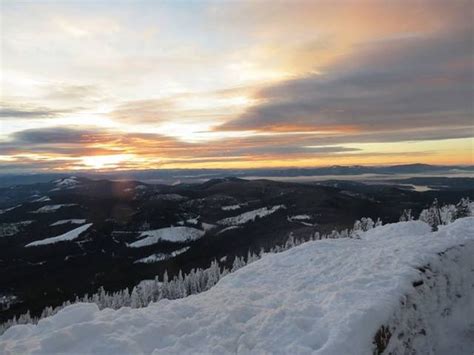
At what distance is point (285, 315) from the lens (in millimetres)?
18250

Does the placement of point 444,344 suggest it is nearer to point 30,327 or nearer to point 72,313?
point 72,313

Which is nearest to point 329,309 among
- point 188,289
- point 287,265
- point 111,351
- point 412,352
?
point 412,352

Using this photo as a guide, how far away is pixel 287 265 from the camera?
30.5 meters

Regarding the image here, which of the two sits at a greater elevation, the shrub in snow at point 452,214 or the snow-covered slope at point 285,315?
the snow-covered slope at point 285,315

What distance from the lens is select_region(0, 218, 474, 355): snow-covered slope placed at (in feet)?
53.9

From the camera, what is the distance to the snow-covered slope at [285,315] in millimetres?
16438

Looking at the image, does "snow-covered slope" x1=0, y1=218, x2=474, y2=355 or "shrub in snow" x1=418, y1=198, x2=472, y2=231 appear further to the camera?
"shrub in snow" x1=418, y1=198, x2=472, y2=231

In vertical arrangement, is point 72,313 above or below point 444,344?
above

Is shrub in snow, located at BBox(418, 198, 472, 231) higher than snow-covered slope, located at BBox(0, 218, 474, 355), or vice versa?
snow-covered slope, located at BBox(0, 218, 474, 355)

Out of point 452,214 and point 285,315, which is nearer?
point 285,315

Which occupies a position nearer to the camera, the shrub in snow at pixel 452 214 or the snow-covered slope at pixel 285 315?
the snow-covered slope at pixel 285 315

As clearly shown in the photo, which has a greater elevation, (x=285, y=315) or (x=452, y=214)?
(x=285, y=315)

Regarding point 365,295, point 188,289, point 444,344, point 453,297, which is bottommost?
point 188,289

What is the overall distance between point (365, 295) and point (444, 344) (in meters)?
6.36
